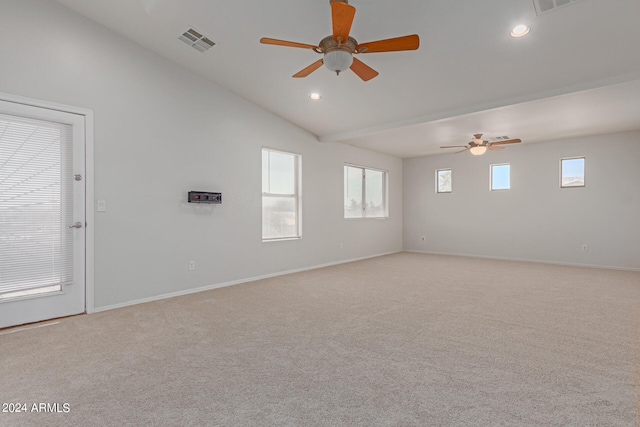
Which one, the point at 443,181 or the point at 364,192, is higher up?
the point at 443,181

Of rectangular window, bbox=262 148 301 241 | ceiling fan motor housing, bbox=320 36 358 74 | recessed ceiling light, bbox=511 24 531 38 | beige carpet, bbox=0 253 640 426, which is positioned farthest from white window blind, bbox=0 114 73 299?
recessed ceiling light, bbox=511 24 531 38

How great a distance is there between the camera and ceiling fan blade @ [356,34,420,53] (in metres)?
2.51

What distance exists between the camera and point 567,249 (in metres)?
6.56

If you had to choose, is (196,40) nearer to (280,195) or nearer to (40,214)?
(40,214)

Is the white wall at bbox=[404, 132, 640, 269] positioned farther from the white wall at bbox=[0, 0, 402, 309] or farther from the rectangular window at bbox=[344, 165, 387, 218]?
the white wall at bbox=[0, 0, 402, 309]

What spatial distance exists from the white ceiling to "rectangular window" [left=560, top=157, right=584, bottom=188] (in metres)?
1.14

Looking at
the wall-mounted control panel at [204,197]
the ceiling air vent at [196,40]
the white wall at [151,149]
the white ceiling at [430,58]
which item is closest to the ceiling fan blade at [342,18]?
the white ceiling at [430,58]

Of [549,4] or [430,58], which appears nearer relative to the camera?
[549,4]

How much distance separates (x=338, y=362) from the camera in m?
2.32

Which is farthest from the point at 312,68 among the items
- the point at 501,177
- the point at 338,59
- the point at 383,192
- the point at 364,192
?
the point at 501,177

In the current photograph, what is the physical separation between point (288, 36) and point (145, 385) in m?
3.43

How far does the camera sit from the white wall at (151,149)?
3.27 m

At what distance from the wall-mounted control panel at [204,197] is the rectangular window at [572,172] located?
6848 mm

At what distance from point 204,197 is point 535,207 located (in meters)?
6.78
